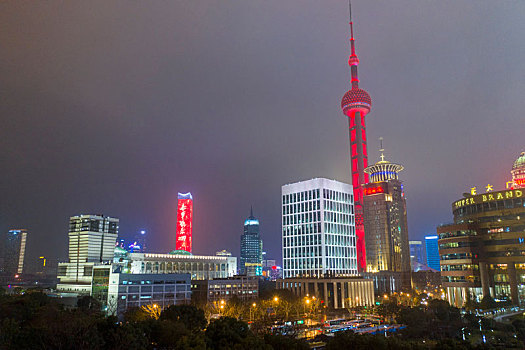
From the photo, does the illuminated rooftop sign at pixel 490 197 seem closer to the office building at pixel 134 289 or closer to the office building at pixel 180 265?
the office building at pixel 134 289

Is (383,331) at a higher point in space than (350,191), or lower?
lower

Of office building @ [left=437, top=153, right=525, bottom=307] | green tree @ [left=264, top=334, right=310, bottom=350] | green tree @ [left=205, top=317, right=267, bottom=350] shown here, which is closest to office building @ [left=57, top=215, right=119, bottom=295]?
green tree @ [left=205, top=317, right=267, bottom=350]

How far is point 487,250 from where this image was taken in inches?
4894

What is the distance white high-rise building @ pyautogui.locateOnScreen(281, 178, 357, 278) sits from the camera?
15604 centimetres

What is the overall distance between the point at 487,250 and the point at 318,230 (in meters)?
59.1

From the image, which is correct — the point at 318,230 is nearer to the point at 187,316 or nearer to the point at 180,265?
the point at 180,265

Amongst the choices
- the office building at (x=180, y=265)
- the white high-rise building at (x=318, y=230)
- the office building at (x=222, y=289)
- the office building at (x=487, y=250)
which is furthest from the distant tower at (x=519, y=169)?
the office building at (x=180, y=265)

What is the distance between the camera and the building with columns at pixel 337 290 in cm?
13900

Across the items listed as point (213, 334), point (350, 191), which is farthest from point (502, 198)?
point (213, 334)

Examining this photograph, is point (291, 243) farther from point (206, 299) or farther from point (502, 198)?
point (502, 198)

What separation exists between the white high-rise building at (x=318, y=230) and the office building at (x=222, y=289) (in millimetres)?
18744

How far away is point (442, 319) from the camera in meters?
82.2

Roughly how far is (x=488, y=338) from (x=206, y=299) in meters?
92.4

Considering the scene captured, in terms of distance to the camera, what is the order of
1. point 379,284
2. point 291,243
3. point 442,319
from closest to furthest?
point 442,319 < point 291,243 < point 379,284
